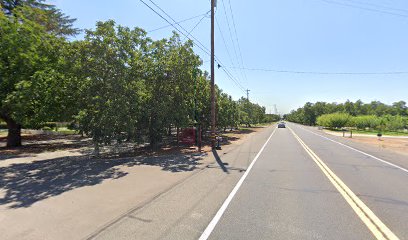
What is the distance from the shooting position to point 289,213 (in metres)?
5.77

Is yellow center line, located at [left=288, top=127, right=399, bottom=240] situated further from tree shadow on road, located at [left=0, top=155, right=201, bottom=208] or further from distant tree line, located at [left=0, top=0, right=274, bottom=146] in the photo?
distant tree line, located at [left=0, top=0, right=274, bottom=146]

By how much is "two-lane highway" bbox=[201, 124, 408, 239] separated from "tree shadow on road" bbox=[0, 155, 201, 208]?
4338 millimetres

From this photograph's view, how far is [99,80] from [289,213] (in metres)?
11.6

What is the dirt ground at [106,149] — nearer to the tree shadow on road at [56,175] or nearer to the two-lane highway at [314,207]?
the tree shadow on road at [56,175]

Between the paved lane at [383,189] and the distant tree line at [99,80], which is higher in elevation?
→ the distant tree line at [99,80]

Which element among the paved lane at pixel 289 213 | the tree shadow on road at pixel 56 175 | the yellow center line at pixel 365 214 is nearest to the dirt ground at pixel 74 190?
the tree shadow on road at pixel 56 175

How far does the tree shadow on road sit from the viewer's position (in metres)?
7.55

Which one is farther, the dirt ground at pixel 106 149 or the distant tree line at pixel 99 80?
the dirt ground at pixel 106 149

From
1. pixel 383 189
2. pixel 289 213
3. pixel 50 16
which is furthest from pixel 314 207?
pixel 50 16

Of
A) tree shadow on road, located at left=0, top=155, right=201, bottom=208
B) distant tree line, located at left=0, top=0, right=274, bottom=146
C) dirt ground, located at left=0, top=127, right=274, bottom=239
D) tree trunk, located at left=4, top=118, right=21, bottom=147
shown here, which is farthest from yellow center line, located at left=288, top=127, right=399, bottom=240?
tree trunk, located at left=4, top=118, right=21, bottom=147

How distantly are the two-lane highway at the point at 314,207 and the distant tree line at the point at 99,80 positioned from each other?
803cm

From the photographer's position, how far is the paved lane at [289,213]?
4723mm

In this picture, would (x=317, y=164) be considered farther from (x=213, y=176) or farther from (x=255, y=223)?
(x=255, y=223)

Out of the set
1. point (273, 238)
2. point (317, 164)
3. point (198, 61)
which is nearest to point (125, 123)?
point (198, 61)
